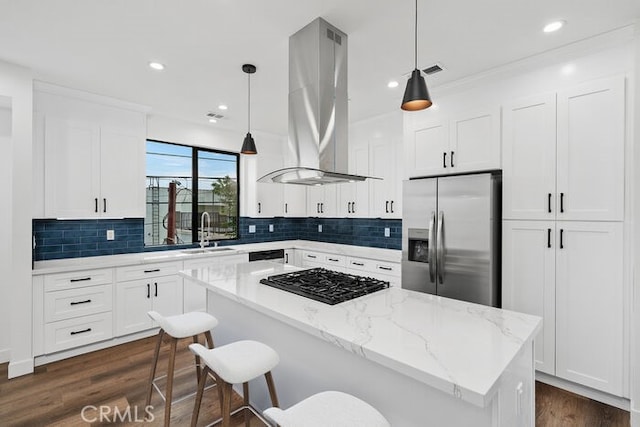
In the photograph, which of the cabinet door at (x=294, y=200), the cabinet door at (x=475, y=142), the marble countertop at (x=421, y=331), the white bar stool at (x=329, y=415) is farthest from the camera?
the cabinet door at (x=294, y=200)

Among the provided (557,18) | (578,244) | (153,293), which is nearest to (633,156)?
(578,244)

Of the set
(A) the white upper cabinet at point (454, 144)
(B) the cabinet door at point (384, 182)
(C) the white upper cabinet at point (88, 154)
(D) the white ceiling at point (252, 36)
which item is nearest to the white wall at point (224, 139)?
(C) the white upper cabinet at point (88, 154)

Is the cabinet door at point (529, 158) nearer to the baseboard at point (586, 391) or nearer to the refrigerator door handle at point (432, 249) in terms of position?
the refrigerator door handle at point (432, 249)

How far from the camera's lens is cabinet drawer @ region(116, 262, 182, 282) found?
3.38m

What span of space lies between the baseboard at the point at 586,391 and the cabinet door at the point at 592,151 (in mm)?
1293

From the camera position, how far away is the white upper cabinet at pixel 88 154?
3.16 metres

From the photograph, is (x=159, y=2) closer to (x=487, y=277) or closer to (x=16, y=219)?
(x=16, y=219)

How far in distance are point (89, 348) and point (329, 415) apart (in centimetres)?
319

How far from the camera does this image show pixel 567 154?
2.43 m

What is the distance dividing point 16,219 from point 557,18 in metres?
4.39

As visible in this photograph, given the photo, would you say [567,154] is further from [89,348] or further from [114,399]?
[89,348]

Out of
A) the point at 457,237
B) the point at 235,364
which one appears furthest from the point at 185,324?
the point at 457,237

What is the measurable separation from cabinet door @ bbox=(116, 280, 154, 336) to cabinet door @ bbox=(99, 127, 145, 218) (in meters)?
0.82

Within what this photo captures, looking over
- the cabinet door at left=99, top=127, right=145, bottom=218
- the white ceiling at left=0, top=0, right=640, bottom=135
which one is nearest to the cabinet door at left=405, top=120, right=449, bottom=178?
the white ceiling at left=0, top=0, right=640, bottom=135
